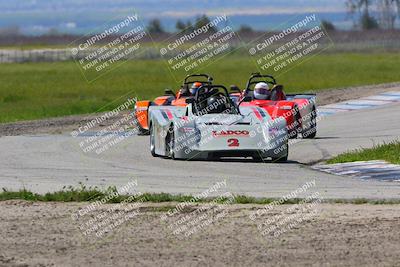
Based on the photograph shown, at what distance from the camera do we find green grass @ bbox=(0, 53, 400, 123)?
41812 mm

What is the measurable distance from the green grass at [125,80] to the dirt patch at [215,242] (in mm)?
22178

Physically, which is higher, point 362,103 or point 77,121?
point 77,121

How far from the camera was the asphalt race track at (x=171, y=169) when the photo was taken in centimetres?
1658

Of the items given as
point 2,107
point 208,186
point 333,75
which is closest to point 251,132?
point 208,186

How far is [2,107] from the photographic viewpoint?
4125 cm

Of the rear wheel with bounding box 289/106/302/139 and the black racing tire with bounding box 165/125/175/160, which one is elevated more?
the black racing tire with bounding box 165/125/175/160

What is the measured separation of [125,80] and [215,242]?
5272 centimetres

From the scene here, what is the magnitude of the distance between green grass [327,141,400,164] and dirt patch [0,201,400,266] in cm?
624

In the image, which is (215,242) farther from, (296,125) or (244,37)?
(244,37)

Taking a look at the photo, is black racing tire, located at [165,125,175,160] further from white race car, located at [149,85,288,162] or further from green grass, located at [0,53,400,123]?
green grass, located at [0,53,400,123]

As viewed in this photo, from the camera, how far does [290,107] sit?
85.3 ft

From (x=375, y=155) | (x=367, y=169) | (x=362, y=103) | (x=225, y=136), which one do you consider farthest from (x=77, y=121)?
(x=367, y=169)

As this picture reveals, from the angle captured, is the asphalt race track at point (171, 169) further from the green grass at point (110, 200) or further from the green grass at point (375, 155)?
the green grass at point (110, 200)

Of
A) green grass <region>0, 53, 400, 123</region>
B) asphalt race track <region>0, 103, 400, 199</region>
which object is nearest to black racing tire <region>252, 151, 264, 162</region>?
asphalt race track <region>0, 103, 400, 199</region>
